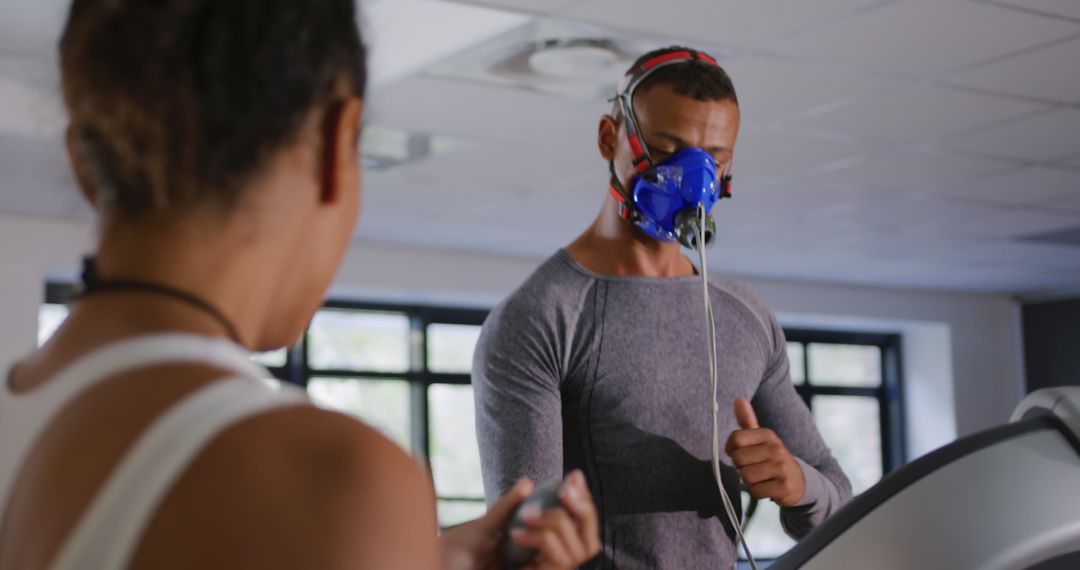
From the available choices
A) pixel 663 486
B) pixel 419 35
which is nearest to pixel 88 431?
pixel 663 486

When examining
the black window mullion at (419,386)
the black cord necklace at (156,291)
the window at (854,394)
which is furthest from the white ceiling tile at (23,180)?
the window at (854,394)

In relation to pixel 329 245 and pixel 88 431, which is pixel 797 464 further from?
pixel 88 431

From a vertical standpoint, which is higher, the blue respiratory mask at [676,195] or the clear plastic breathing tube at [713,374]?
the blue respiratory mask at [676,195]

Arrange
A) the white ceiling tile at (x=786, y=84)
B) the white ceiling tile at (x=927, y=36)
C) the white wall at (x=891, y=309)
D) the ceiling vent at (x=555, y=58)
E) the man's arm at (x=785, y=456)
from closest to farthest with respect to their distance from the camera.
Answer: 1. the man's arm at (x=785, y=456)
2. the white ceiling tile at (x=927, y=36)
3. the ceiling vent at (x=555, y=58)
4. the white ceiling tile at (x=786, y=84)
5. the white wall at (x=891, y=309)

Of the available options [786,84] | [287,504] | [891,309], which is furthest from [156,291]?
[891,309]

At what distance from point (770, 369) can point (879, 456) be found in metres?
8.78

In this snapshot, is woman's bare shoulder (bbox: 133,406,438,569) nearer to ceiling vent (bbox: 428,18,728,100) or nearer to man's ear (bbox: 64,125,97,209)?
man's ear (bbox: 64,125,97,209)

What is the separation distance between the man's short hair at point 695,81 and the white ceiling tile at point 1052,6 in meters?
2.20

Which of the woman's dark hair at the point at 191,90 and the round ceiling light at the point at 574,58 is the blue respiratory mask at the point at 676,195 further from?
the round ceiling light at the point at 574,58

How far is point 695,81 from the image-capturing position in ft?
5.26

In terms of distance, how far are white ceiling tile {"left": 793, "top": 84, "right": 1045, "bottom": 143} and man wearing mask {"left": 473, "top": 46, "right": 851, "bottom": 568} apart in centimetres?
294

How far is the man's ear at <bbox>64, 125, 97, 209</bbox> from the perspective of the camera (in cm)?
64

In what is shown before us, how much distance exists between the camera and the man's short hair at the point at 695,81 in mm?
1601

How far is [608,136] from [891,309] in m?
8.52
